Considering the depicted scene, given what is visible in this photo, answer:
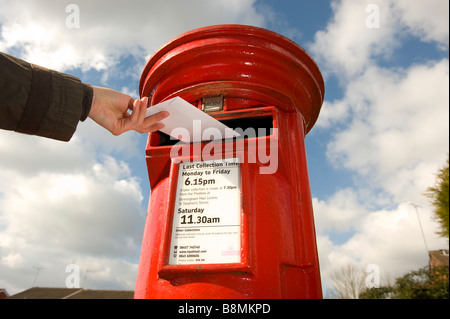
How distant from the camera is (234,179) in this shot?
4.56 ft

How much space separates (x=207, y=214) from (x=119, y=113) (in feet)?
1.93

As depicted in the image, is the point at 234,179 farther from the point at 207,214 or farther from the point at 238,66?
the point at 238,66

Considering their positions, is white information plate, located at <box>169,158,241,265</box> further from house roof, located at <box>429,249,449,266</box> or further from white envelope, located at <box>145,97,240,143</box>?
house roof, located at <box>429,249,449,266</box>

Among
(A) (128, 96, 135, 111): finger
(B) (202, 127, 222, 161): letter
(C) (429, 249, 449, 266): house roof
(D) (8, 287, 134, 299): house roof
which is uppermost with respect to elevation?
(C) (429, 249, 449, 266): house roof

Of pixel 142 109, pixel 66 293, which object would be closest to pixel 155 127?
pixel 142 109

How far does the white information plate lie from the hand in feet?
0.91

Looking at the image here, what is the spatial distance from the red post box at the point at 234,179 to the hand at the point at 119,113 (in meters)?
0.22

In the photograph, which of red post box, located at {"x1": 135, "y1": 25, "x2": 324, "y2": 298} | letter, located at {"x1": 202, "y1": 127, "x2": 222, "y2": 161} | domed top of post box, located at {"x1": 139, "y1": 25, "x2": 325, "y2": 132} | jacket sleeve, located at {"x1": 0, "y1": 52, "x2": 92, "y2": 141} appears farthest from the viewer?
domed top of post box, located at {"x1": 139, "y1": 25, "x2": 325, "y2": 132}

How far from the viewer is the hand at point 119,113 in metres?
1.26

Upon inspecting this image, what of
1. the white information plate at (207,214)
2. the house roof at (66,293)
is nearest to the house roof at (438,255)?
the house roof at (66,293)

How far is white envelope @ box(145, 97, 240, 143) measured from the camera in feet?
4.35

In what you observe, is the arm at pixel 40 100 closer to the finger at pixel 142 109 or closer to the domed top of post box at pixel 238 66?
the finger at pixel 142 109

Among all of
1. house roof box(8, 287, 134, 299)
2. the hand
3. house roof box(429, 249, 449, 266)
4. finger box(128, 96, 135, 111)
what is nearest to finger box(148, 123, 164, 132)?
the hand
